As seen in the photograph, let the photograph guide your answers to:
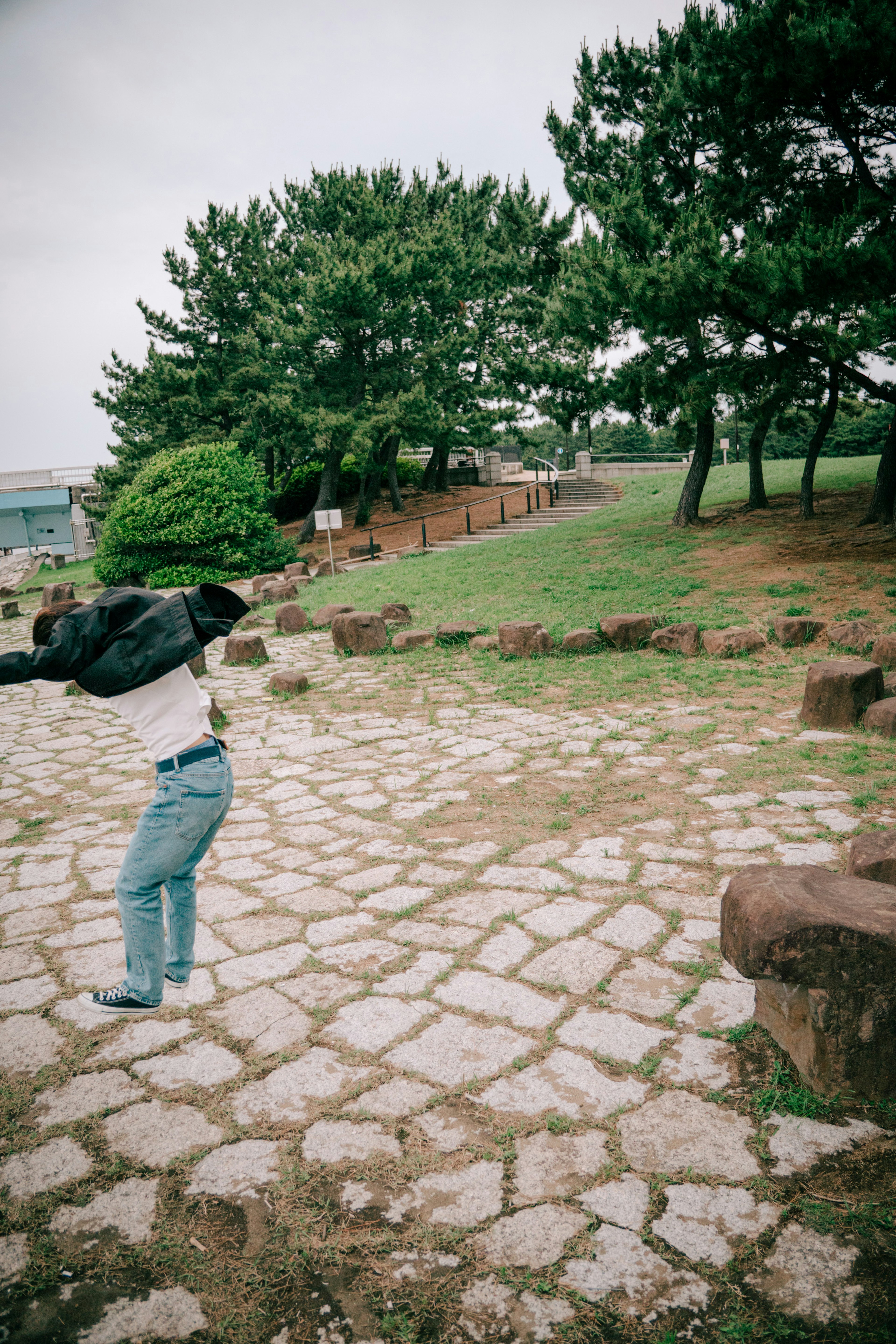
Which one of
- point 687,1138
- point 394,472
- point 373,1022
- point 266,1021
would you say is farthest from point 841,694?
point 394,472

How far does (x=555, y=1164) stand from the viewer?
89.4 inches

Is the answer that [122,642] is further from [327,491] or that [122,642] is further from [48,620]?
[327,491]

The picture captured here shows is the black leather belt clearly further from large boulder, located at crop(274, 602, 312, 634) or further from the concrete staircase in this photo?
the concrete staircase

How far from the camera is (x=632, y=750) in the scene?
5652mm

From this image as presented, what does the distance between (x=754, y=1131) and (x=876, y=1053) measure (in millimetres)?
430

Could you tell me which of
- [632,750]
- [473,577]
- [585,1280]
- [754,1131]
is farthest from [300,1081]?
[473,577]

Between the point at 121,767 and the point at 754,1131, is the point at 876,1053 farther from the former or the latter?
the point at 121,767

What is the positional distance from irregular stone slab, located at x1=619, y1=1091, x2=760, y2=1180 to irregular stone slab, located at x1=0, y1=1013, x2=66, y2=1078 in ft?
6.56

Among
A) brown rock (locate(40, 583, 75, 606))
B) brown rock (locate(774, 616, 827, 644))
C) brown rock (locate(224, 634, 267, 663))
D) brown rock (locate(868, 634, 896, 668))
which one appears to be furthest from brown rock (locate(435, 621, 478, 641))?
brown rock (locate(40, 583, 75, 606))

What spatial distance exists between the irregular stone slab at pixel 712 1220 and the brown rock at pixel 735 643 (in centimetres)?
648

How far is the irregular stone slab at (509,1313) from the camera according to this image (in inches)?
71.4

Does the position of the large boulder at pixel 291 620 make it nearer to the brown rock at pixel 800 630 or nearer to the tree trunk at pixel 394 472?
the brown rock at pixel 800 630

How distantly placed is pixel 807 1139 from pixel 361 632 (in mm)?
7759

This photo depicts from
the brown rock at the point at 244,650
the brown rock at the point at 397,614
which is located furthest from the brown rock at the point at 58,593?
the brown rock at the point at 397,614
